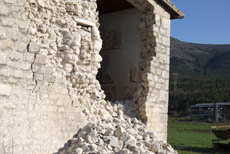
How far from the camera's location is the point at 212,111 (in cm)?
3006

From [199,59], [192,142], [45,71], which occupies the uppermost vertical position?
[199,59]

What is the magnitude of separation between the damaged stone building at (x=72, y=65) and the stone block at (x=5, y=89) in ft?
0.05

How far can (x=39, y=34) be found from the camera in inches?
259

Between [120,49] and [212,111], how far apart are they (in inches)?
883

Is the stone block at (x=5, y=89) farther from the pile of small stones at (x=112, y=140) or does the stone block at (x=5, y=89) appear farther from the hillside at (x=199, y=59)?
the hillside at (x=199, y=59)

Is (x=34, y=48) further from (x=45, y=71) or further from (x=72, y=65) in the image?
(x=72, y=65)

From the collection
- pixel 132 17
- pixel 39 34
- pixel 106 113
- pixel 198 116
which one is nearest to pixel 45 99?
pixel 39 34

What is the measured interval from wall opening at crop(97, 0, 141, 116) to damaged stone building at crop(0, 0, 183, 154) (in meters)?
0.03

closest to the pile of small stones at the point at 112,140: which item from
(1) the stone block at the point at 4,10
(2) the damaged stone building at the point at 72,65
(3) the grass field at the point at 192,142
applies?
(2) the damaged stone building at the point at 72,65

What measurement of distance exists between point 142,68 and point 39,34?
3.28 m

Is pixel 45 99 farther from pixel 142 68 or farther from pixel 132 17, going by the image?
pixel 132 17

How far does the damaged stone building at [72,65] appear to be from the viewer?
18.7 ft

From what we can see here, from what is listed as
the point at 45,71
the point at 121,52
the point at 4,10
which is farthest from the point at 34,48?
the point at 121,52

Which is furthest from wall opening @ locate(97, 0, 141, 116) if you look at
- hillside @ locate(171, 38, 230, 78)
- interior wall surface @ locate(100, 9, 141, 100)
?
hillside @ locate(171, 38, 230, 78)
